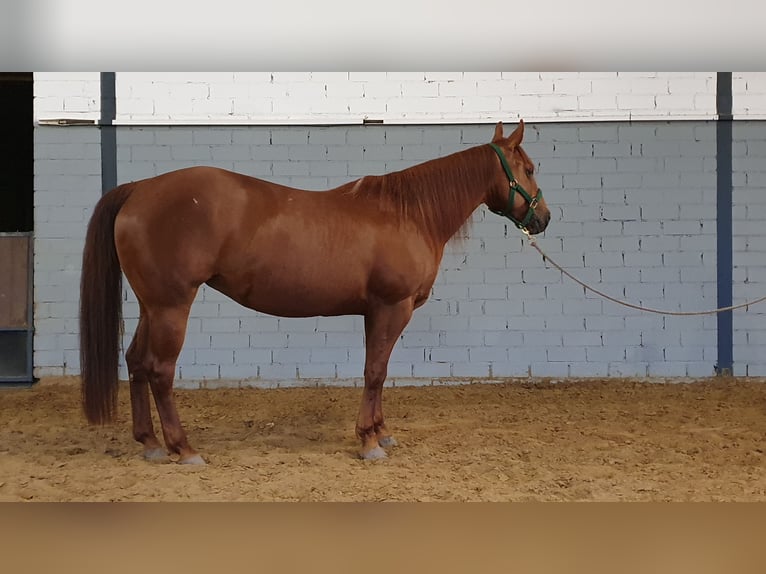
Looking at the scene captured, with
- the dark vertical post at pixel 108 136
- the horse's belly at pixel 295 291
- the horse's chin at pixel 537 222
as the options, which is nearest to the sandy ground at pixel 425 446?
the horse's belly at pixel 295 291

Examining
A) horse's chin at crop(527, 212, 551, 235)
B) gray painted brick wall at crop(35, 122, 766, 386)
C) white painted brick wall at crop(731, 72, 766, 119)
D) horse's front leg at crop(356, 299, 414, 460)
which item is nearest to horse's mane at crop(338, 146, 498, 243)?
horse's chin at crop(527, 212, 551, 235)

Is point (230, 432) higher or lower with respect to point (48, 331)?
lower

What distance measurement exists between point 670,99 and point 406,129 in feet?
7.25

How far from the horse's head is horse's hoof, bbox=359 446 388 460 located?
1451mm

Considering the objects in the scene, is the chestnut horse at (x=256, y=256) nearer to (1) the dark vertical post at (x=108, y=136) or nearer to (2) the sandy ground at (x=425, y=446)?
(2) the sandy ground at (x=425, y=446)

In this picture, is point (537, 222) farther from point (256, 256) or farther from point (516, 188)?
point (256, 256)

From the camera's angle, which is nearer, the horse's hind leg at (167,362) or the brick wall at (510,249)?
the horse's hind leg at (167,362)

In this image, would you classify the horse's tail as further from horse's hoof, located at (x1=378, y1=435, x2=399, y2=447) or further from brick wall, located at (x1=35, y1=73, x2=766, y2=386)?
brick wall, located at (x1=35, y1=73, x2=766, y2=386)

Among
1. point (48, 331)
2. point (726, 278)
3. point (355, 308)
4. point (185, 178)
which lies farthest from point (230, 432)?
point (726, 278)

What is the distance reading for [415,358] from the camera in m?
5.20

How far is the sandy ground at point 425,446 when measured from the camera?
2623 millimetres

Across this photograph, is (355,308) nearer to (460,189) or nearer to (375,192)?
(375,192)

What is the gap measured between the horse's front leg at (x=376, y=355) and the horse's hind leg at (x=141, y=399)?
989mm

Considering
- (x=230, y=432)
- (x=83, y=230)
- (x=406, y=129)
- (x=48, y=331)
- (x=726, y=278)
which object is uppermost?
(x=406, y=129)
